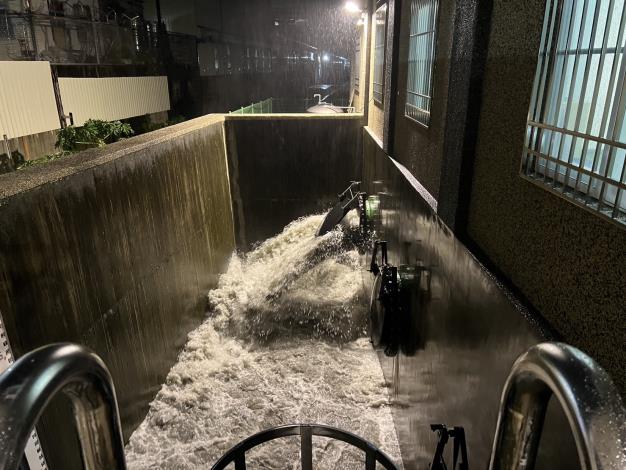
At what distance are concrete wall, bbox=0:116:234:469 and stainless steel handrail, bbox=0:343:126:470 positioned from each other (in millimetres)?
1959

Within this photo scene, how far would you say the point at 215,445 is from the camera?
4.70 metres

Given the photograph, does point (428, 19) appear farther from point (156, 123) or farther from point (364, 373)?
point (156, 123)

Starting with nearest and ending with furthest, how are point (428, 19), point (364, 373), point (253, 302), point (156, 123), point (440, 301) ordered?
point (440, 301)
point (428, 19)
point (364, 373)
point (253, 302)
point (156, 123)

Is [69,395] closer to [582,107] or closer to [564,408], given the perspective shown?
[564,408]

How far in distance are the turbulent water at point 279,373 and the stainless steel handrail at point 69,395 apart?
3.37 m

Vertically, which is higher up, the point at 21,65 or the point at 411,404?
the point at 21,65

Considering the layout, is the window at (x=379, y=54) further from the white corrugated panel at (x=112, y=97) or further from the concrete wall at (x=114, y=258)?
the white corrugated panel at (x=112, y=97)

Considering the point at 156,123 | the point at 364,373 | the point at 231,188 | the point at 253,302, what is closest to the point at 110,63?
the point at 156,123

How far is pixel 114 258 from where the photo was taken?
4.44 meters

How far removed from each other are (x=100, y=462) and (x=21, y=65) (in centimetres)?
1083

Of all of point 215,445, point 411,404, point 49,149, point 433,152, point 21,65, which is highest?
point 21,65

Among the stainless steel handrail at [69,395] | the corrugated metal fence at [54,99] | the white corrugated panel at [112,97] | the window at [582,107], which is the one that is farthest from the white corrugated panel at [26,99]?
the window at [582,107]

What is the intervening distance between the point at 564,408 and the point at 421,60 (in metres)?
3.80

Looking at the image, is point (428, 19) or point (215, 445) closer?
point (428, 19)
